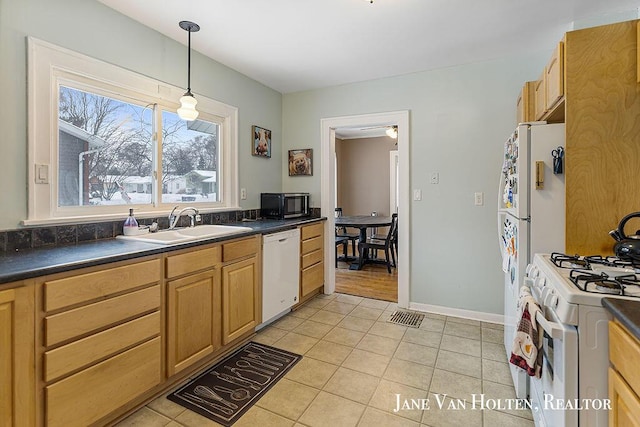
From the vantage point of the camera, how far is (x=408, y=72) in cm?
316

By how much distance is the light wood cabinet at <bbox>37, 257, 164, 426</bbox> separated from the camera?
1.28 meters

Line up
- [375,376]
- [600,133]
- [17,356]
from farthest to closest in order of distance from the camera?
1. [375,376]
2. [600,133]
3. [17,356]

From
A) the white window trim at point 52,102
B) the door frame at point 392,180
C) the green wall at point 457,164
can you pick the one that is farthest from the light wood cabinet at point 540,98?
the door frame at point 392,180

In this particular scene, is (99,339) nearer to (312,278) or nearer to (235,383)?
(235,383)

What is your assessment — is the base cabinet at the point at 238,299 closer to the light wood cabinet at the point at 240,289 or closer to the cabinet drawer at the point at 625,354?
the light wood cabinet at the point at 240,289

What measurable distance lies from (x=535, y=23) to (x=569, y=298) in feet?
7.32

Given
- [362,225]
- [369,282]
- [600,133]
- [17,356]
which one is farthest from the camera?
[362,225]

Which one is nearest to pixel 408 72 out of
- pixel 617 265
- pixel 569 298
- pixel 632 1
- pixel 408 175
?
pixel 408 175

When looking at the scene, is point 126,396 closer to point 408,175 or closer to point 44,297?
point 44,297

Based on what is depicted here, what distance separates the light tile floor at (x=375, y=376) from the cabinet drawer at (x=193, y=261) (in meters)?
0.75

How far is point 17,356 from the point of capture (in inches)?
46.8

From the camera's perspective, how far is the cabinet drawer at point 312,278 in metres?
3.23

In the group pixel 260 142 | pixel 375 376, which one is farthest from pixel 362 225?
pixel 375 376

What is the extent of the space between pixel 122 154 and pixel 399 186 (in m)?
2.51
